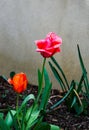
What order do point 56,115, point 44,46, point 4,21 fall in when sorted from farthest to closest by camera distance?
point 4,21
point 56,115
point 44,46

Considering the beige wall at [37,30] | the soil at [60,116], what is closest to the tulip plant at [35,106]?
the soil at [60,116]

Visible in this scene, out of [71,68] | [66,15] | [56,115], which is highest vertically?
[66,15]

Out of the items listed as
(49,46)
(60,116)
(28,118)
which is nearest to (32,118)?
(28,118)

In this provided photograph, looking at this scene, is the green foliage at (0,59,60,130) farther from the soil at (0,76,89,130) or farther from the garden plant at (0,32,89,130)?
the soil at (0,76,89,130)

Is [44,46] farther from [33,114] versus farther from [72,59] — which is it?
[72,59]

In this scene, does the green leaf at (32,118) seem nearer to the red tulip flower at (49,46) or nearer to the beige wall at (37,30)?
the red tulip flower at (49,46)

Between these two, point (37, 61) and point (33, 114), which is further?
point (37, 61)

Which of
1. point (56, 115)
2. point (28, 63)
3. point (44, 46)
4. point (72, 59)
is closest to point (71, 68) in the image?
Answer: point (72, 59)

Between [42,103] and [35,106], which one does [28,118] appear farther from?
[42,103]

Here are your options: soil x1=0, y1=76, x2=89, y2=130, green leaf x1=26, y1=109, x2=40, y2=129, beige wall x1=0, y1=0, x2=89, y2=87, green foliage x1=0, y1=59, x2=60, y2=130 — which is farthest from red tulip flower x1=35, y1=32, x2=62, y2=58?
beige wall x1=0, y1=0, x2=89, y2=87
